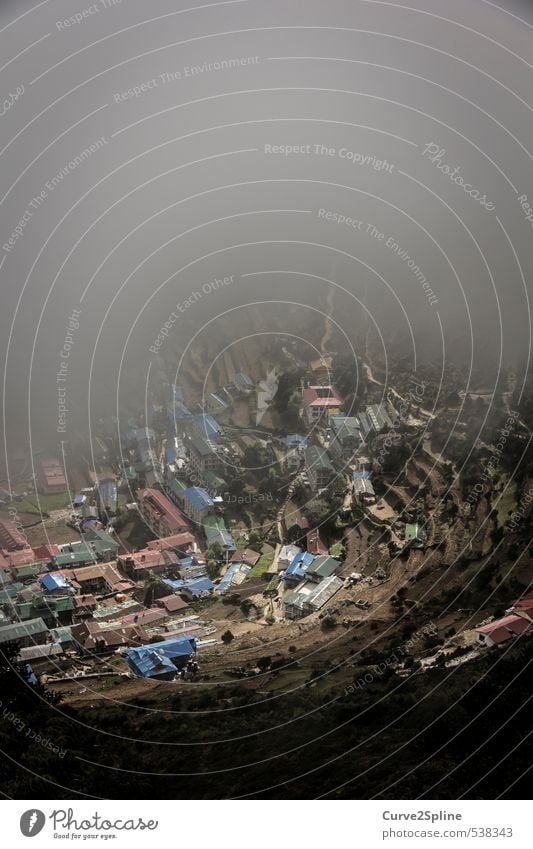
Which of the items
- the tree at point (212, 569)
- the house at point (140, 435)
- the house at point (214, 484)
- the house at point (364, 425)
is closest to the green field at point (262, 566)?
the tree at point (212, 569)

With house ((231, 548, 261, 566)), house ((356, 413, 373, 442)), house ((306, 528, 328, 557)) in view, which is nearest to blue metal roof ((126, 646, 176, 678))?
house ((231, 548, 261, 566))

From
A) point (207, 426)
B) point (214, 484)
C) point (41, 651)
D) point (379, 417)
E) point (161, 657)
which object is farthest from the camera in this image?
point (207, 426)

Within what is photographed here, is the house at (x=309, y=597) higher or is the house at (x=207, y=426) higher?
the house at (x=207, y=426)

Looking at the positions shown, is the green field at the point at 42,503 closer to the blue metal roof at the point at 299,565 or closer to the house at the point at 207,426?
the house at the point at 207,426

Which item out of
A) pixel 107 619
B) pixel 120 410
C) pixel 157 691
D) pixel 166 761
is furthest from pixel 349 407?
pixel 166 761

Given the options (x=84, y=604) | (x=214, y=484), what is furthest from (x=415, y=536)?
(x=84, y=604)

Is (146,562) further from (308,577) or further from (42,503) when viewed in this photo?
(308,577)
